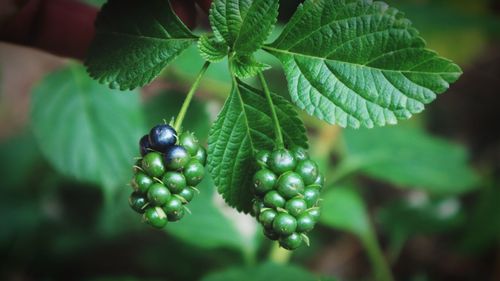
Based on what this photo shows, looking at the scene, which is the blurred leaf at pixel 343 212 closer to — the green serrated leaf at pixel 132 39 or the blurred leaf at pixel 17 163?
the green serrated leaf at pixel 132 39

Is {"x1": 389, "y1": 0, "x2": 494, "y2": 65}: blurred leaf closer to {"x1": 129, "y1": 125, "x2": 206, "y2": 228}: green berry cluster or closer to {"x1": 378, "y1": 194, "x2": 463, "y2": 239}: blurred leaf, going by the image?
{"x1": 378, "y1": 194, "x2": 463, "y2": 239}: blurred leaf

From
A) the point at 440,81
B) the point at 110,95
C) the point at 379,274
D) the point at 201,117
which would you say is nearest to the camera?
the point at 440,81

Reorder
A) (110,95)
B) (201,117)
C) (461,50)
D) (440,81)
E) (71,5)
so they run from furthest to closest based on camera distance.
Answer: (461,50), (201,117), (110,95), (71,5), (440,81)

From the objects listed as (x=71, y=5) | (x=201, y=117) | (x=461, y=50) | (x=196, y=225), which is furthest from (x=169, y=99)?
(x=461, y=50)

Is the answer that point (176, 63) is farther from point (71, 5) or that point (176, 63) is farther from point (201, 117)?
point (71, 5)

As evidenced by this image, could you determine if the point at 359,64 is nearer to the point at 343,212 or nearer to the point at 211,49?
the point at 211,49

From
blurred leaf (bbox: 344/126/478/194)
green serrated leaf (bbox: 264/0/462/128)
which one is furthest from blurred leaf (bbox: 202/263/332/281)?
green serrated leaf (bbox: 264/0/462/128)

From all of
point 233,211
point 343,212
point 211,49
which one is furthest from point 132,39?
point 343,212
